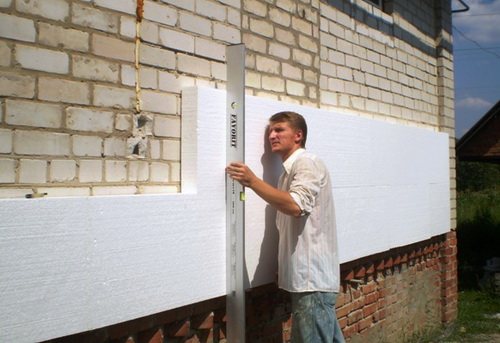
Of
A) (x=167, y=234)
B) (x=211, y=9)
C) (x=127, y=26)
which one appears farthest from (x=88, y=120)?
(x=211, y=9)

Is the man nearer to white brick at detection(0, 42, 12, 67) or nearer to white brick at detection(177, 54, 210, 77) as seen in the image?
white brick at detection(177, 54, 210, 77)

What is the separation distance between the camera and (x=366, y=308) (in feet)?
17.0

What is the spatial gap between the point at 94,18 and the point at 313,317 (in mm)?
2082

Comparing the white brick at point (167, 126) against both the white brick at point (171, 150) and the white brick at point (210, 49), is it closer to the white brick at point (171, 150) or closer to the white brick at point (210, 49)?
the white brick at point (171, 150)

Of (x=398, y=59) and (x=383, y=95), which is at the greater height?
(x=398, y=59)

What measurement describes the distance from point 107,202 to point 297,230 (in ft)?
4.09

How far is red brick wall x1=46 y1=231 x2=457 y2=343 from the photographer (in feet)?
9.84

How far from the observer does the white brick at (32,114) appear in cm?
241

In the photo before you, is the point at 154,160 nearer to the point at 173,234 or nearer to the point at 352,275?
the point at 173,234

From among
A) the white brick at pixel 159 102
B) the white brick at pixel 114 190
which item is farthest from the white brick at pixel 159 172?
the white brick at pixel 159 102

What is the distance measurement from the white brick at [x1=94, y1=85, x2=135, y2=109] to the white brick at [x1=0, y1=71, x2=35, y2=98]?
35cm

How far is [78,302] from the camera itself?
249 centimetres

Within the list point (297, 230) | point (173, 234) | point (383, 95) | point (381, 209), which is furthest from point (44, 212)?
point (383, 95)

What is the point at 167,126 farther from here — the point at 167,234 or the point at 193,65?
the point at 167,234
